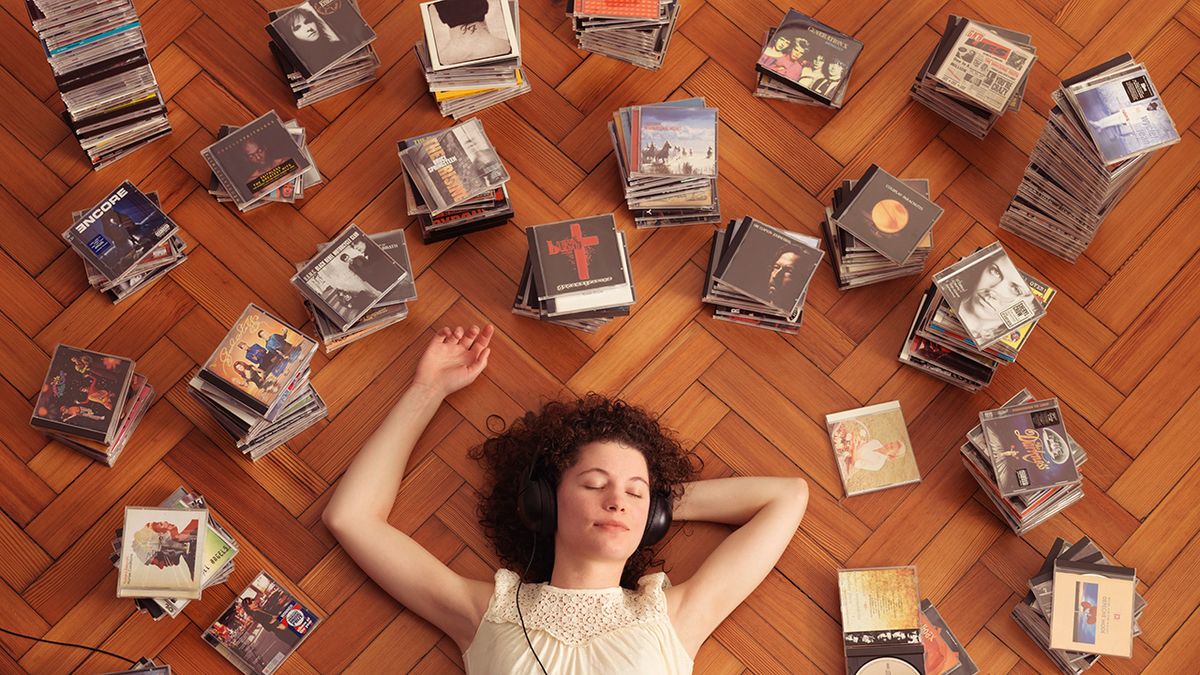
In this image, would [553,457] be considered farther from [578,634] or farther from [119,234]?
[119,234]

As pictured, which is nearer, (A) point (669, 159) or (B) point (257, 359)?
(B) point (257, 359)

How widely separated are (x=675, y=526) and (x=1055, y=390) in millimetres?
1462

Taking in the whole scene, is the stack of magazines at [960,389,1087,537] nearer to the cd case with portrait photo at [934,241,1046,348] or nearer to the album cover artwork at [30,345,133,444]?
the cd case with portrait photo at [934,241,1046,348]

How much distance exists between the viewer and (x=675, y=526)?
3771 millimetres

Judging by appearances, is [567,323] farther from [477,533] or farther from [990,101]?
[990,101]

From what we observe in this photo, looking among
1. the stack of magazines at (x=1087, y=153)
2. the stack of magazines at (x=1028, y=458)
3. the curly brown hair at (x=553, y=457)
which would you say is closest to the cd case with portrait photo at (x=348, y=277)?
the curly brown hair at (x=553, y=457)

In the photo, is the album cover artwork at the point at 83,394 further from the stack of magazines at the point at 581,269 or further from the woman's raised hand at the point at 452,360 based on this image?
the stack of magazines at the point at 581,269

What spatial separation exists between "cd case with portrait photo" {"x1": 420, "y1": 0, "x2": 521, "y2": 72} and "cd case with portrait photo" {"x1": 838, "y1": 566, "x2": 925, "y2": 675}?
2.15 m

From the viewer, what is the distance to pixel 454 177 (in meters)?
3.87

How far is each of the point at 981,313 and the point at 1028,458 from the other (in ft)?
1.64

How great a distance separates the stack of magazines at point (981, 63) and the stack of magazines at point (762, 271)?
0.81 metres

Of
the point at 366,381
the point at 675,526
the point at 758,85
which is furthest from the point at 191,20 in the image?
the point at 675,526

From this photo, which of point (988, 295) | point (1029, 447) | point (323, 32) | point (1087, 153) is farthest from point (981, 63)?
point (323, 32)

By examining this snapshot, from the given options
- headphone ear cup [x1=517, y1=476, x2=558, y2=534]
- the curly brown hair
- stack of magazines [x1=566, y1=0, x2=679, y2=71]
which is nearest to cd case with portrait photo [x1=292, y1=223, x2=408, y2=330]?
the curly brown hair
